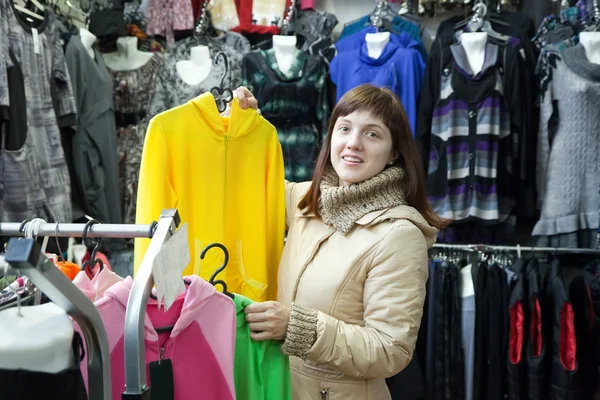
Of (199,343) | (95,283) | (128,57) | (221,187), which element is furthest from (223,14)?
(199,343)

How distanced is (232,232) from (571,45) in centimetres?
193

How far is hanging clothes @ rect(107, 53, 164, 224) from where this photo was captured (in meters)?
2.95

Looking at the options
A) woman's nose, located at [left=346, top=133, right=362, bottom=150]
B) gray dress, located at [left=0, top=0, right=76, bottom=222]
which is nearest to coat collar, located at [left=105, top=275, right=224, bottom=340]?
woman's nose, located at [left=346, top=133, right=362, bottom=150]

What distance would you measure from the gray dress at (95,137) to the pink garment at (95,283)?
5.65 feet

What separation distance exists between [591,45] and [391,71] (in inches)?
35.5

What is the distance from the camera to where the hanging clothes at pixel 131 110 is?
2945 millimetres

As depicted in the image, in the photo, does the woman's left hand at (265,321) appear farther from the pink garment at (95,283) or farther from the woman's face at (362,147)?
the woman's face at (362,147)

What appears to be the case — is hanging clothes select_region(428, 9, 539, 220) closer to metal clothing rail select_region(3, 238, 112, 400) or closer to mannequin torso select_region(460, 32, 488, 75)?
mannequin torso select_region(460, 32, 488, 75)

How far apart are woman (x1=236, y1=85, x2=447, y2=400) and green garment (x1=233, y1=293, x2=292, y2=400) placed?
91 mm

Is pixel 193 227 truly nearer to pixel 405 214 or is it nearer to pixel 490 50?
pixel 405 214

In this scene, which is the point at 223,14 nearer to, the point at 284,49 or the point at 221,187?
the point at 284,49

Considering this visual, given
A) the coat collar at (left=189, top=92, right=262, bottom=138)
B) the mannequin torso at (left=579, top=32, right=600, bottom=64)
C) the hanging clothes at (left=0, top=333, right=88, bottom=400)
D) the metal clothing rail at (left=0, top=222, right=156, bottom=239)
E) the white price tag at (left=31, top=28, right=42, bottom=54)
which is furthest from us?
the mannequin torso at (left=579, top=32, right=600, bottom=64)

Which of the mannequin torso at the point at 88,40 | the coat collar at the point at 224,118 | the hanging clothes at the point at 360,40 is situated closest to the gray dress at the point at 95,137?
the mannequin torso at the point at 88,40

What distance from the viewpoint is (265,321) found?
1.07 meters
